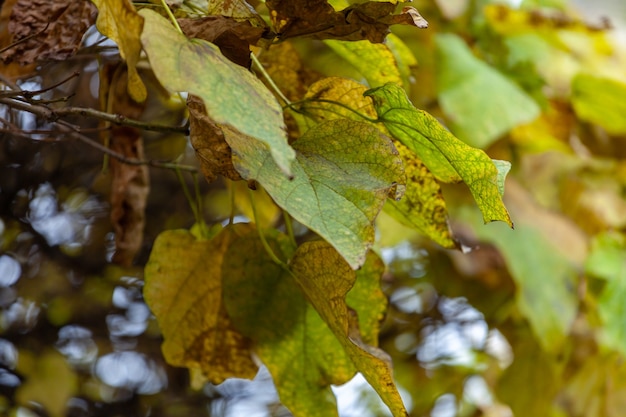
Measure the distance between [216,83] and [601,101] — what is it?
2.97ft

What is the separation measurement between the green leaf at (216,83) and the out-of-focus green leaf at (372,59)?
0.18 m

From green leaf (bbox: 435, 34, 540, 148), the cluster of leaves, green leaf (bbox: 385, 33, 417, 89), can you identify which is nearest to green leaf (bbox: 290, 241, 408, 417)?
the cluster of leaves

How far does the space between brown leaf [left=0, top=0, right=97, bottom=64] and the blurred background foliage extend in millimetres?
299

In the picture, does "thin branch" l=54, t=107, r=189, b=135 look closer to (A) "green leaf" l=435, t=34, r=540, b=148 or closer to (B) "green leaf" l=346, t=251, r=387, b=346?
(B) "green leaf" l=346, t=251, r=387, b=346

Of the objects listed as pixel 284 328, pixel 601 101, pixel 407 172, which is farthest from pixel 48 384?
pixel 601 101

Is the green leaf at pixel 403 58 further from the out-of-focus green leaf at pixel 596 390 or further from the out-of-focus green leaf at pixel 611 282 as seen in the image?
the out-of-focus green leaf at pixel 596 390

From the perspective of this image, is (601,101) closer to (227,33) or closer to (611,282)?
(611,282)

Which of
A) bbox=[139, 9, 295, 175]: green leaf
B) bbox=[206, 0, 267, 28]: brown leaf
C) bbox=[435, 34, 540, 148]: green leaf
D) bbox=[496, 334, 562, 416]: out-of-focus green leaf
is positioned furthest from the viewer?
bbox=[496, 334, 562, 416]: out-of-focus green leaf

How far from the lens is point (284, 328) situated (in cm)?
54

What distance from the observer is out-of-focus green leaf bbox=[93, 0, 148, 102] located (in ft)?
1.28

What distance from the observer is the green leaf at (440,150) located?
1.35 feet

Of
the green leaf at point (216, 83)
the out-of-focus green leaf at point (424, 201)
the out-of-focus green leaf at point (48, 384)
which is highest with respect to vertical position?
the green leaf at point (216, 83)

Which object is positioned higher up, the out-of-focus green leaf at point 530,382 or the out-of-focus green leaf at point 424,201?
the out-of-focus green leaf at point 424,201

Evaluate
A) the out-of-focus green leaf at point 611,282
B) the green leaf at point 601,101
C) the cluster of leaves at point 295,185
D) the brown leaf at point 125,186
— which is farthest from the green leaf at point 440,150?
the green leaf at point 601,101
